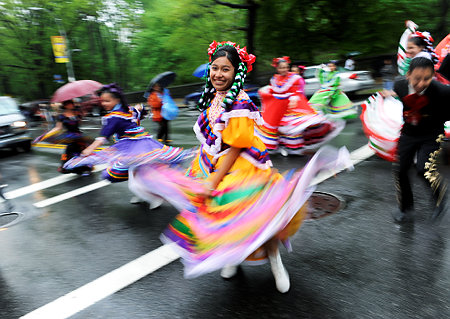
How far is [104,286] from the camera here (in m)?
3.48

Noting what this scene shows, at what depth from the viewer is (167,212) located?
5.27m

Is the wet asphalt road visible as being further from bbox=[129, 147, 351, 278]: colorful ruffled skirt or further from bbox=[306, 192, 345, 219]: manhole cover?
bbox=[129, 147, 351, 278]: colorful ruffled skirt

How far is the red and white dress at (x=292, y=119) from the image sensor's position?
7445 millimetres

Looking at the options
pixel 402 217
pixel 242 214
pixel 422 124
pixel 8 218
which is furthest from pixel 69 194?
pixel 422 124

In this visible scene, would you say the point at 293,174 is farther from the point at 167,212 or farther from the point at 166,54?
the point at 166,54

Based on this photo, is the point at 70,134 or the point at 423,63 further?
the point at 70,134

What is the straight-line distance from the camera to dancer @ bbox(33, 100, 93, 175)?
7.33 metres

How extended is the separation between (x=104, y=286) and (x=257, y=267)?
1.42m

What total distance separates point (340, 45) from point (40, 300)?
21.5 m

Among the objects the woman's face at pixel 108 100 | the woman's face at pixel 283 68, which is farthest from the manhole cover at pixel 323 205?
the woman's face at pixel 108 100

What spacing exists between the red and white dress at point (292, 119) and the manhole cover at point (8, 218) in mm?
4574

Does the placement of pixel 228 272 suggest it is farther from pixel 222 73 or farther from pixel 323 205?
pixel 323 205

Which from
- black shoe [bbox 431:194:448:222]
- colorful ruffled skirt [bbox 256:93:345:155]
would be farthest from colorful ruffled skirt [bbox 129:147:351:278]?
colorful ruffled skirt [bbox 256:93:345:155]

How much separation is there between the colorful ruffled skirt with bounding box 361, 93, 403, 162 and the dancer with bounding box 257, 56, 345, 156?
3.65 feet
